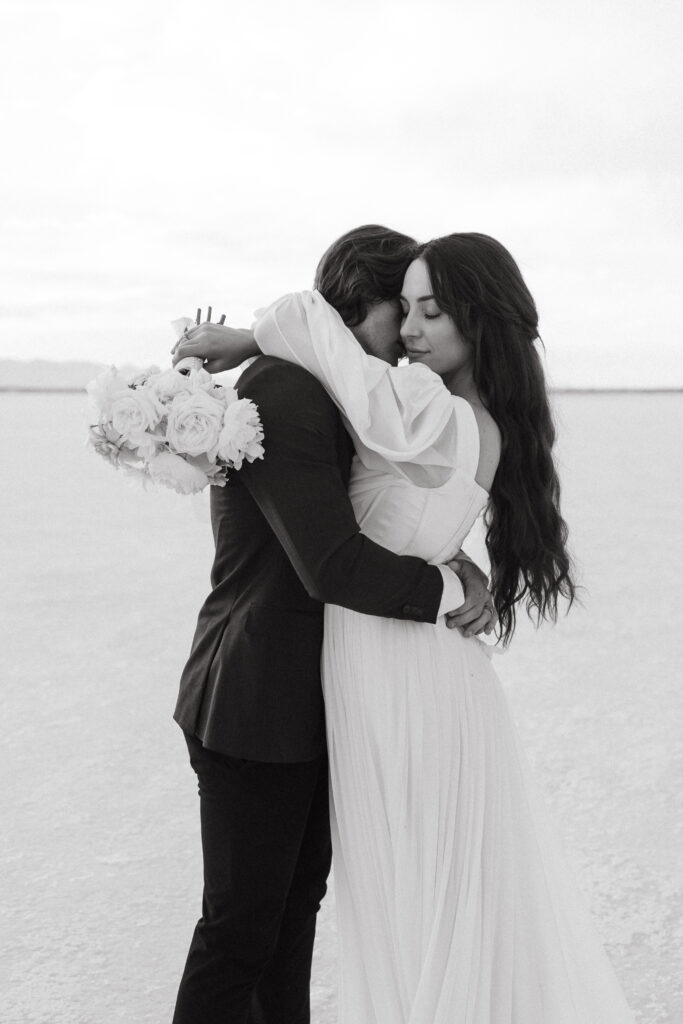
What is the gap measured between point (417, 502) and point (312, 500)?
23cm

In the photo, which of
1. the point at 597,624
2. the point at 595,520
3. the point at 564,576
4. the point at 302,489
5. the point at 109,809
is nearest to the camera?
the point at 302,489

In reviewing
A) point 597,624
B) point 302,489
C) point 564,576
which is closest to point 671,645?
point 597,624

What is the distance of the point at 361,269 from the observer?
1.75m

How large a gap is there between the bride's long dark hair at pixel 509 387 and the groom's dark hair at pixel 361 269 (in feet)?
0.17

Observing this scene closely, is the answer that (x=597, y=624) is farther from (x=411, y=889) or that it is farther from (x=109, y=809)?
(x=411, y=889)

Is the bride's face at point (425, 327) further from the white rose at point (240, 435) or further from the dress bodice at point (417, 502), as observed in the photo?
the white rose at point (240, 435)

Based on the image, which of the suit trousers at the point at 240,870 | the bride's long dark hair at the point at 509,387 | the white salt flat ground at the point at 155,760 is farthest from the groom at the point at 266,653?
the white salt flat ground at the point at 155,760

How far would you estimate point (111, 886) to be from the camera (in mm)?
2730

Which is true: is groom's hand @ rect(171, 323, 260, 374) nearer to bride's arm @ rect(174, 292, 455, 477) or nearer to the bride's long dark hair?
bride's arm @ rect(174, 292, 455, 477)

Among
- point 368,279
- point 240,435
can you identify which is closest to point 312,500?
point 240,435

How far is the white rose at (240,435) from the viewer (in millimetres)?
1461

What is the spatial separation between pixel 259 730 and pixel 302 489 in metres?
0.38

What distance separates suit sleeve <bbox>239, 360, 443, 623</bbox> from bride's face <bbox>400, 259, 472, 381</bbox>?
257 mm

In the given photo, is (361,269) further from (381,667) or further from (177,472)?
(381,667)
